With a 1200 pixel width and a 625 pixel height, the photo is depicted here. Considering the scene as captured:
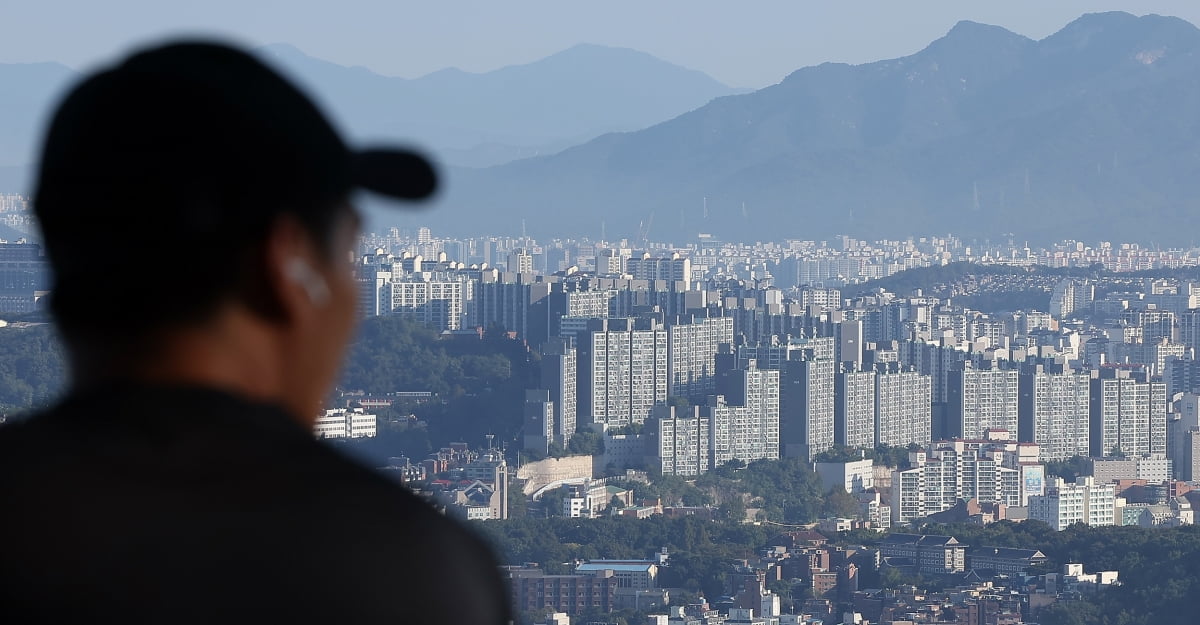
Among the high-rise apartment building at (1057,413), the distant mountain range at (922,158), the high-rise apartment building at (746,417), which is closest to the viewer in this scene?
the high-rise apartment building at (746,417)

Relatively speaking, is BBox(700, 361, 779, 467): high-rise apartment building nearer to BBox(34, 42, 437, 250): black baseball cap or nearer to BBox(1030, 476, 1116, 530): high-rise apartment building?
BBox(1030, 476, 1116, 530): high-rise apartment building

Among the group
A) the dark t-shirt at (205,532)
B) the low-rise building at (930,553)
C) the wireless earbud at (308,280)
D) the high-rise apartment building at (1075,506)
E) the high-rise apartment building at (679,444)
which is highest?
the wireless earbud at (308,280)

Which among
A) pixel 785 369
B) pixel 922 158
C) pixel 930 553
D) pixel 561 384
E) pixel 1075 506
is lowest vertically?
pixel 930 553

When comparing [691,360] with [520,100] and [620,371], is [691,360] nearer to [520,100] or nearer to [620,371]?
[620,371]

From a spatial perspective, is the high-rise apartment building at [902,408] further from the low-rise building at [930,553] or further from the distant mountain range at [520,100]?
the distant mountain range at [520,100]

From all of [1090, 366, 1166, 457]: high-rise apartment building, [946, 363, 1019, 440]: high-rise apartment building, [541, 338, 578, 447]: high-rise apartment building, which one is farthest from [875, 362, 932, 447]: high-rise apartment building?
[541, 338, 578, 447]: high-rise apartment building

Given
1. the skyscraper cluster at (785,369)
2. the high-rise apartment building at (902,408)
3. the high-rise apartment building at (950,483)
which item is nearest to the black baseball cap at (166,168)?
the high-rise apartment building at (950,483)

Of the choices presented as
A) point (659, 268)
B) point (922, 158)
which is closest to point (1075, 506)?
point (659, 268)
